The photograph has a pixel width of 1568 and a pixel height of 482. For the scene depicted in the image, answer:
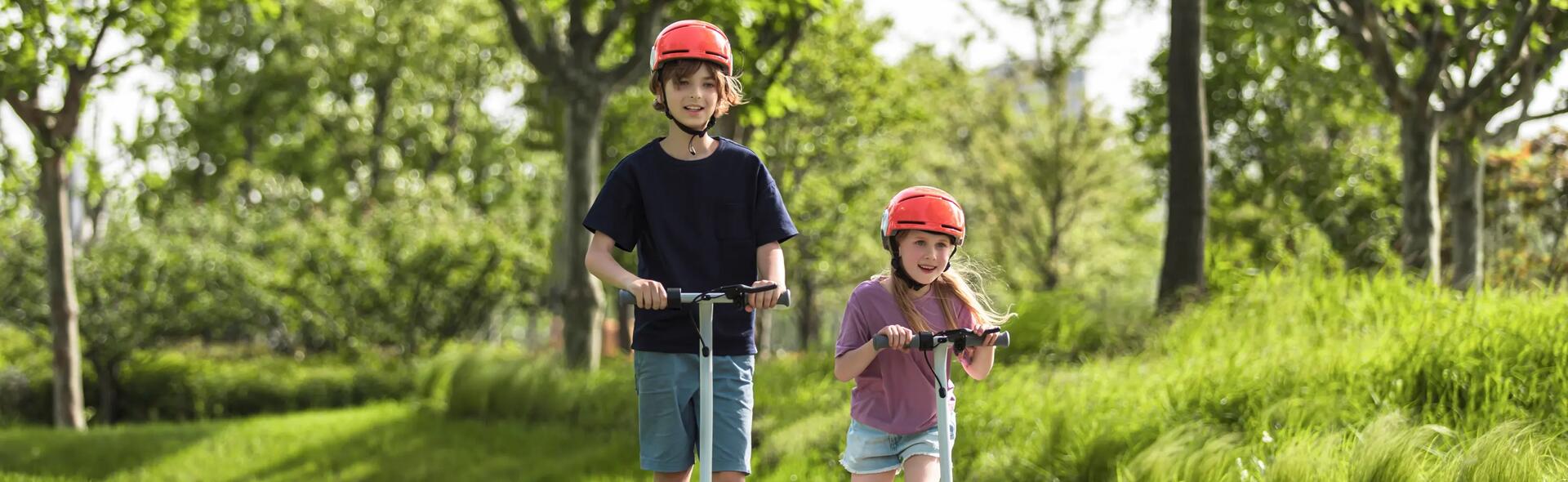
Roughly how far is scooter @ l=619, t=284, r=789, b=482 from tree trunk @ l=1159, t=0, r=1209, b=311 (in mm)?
7811

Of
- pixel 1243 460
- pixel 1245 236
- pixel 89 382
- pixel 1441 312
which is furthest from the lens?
pixel 1245 236

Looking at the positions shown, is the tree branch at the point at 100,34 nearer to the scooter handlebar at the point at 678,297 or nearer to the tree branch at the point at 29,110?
the tree branch at the point at 29,110

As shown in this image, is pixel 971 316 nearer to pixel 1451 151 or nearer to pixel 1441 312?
pixel 1441 312

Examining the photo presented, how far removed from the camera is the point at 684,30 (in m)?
4.10

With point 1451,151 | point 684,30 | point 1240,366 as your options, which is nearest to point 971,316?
point 684,30

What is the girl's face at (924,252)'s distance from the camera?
4.15 metres

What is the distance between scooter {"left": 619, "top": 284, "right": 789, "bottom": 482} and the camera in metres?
3.85

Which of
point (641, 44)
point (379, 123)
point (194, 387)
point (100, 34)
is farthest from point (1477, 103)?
point (379, 123)

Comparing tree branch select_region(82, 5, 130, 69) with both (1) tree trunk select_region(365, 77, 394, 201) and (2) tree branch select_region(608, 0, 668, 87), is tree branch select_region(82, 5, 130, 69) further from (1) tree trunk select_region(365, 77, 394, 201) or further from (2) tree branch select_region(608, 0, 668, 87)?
(1) tree trunk select_region(365, 77, 394, 201)

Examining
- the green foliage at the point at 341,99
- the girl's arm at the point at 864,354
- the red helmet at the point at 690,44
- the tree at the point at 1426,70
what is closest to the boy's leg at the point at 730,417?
the girl's arm at the point at 864,354

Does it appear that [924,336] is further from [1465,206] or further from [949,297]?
[1465,206]

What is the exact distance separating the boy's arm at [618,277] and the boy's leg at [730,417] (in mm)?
337

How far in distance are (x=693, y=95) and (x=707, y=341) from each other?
740 millimetres

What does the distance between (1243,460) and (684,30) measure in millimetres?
3234
